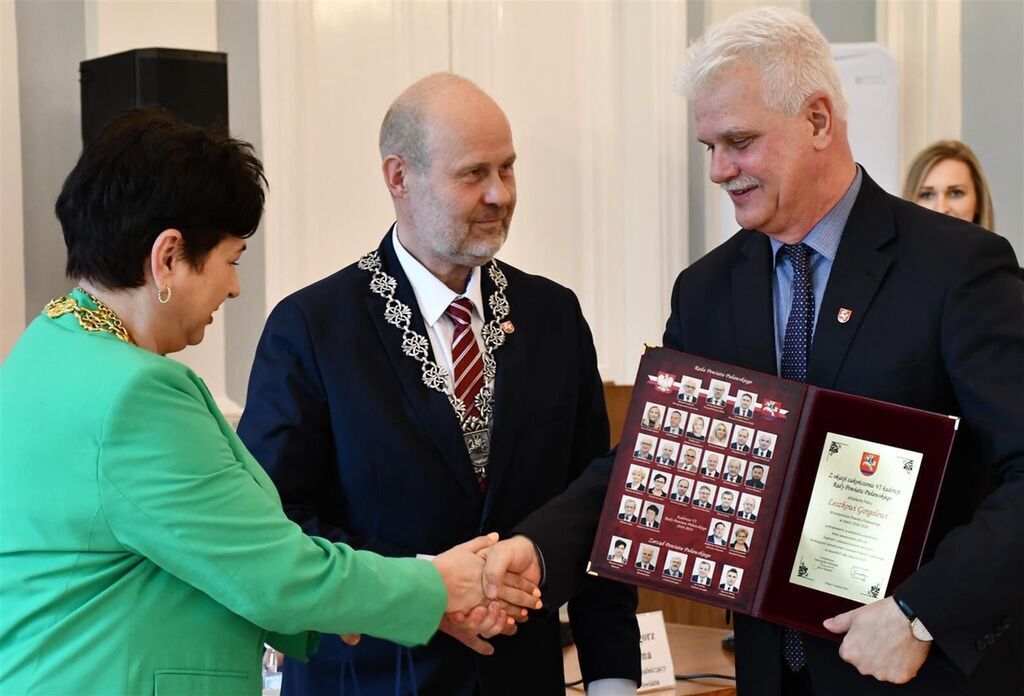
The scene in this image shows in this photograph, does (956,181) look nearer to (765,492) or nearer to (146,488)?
(765,492)

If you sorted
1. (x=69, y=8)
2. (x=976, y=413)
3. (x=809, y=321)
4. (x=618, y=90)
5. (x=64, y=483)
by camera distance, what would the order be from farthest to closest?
(x=618, y=90), (x=69, y=8), (x=809, y=321), (x=976, y=413), (x=64, y=483)

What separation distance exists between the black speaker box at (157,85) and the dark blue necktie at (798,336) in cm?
193

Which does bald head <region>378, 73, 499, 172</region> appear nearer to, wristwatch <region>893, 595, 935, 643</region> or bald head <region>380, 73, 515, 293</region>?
bald head <region>380, 73, 515, 293</region>

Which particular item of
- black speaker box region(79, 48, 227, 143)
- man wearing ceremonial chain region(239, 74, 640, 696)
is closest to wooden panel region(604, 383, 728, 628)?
black speaker box region(79, 48, 227, 143)

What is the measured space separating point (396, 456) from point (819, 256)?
2.73 ft

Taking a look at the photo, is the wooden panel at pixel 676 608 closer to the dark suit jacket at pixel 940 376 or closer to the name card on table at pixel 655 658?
the name card on table at pixel 655 658

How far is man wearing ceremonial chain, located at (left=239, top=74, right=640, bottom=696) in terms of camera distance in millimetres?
2260

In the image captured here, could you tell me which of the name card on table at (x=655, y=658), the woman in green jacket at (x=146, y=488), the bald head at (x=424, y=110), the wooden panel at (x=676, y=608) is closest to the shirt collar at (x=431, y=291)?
the bald head at (x=424, y=110)

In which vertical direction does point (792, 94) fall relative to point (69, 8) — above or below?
below

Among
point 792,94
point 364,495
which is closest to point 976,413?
point 792,94

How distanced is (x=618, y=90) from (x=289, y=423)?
2.89 metres

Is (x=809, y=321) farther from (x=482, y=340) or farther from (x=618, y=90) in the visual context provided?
(x=618, y=90)

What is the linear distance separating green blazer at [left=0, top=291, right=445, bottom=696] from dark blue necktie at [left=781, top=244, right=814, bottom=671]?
2.78ft

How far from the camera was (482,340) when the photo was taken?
2400 millimetres
